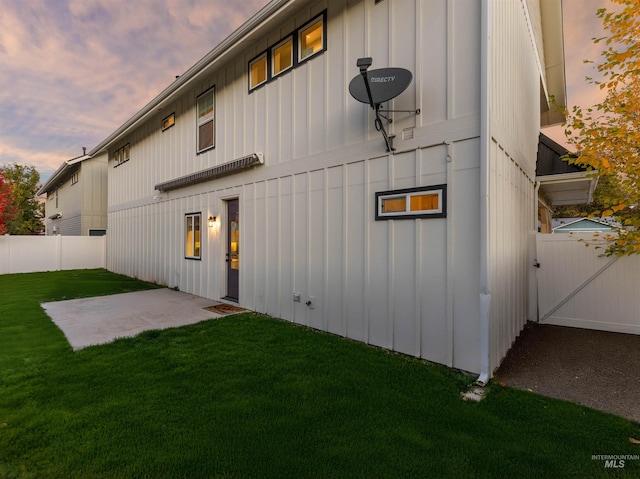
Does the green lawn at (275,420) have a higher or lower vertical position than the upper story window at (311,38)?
lower

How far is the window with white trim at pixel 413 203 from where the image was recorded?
11.6ft

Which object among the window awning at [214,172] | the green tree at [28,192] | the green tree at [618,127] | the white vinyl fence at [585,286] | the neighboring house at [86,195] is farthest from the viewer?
the green tree at [28,192]

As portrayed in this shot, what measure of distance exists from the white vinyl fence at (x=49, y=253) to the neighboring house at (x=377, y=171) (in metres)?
10.2

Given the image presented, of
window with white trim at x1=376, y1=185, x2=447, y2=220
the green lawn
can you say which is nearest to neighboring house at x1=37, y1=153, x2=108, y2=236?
the green lawn

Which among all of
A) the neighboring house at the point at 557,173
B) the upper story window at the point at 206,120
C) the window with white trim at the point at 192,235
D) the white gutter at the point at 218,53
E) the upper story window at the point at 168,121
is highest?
the white gutter at the point at 218,53

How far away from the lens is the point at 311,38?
5.17 m

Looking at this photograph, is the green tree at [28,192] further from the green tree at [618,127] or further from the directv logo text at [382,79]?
the green tree at [618,127]

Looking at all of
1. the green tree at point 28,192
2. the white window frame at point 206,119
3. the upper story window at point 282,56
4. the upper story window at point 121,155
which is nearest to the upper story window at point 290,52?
the upper story window at point 282,56

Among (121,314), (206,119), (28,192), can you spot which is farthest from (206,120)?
(28,192)

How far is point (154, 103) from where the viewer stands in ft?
27.9

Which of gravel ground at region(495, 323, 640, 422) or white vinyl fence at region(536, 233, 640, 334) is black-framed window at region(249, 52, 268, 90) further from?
gravel ground at region(495, 323, 640, 422)

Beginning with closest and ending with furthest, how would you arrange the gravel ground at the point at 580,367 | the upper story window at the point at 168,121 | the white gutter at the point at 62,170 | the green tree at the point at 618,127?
the gravel ground at the point at 580,367 < the green tree at the point at 618,127 < the upper story window at the point at 168,121 < the white gutter at the point at 62,170

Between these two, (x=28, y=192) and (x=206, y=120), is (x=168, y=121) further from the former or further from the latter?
(x=28, y=192)

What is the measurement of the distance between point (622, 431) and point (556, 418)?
0.42m
